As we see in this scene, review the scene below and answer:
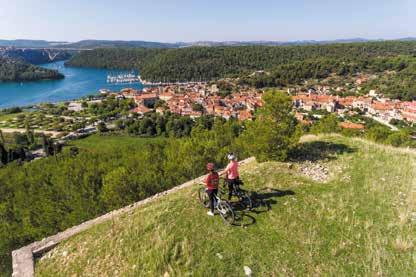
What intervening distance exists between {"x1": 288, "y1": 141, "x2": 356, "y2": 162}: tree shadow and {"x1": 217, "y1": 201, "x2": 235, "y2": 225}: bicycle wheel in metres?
5.64

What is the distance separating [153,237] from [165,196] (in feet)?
10.9

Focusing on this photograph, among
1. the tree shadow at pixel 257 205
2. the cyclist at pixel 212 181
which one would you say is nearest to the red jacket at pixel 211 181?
the cyclist at pixel 212 181

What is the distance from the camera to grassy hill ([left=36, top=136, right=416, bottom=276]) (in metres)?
6.84

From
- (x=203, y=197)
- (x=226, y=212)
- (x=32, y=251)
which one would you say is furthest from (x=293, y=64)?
(x=32, y=251)

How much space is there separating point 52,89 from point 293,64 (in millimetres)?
112810

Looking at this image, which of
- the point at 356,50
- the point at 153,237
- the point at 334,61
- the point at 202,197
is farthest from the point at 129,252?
the point at 356,50

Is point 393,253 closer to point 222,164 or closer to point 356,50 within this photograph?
point 222,164

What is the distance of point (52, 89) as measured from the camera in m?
136

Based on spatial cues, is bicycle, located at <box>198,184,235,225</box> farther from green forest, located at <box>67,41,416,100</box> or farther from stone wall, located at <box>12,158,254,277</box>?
green forest, located at <box>67,41,416,100</box>

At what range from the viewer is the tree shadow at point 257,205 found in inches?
332

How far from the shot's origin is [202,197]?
32.1 feet

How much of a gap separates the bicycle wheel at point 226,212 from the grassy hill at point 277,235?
236 mm

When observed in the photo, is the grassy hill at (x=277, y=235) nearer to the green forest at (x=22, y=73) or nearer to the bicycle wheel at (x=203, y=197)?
the bicycle wheel at (x=203, y=197)

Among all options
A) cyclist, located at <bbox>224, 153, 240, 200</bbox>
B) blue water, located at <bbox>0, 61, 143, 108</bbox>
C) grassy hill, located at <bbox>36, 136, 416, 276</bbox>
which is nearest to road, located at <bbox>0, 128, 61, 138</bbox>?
blue water, located at <bbox>0, 61, 143, 108</bbox>
